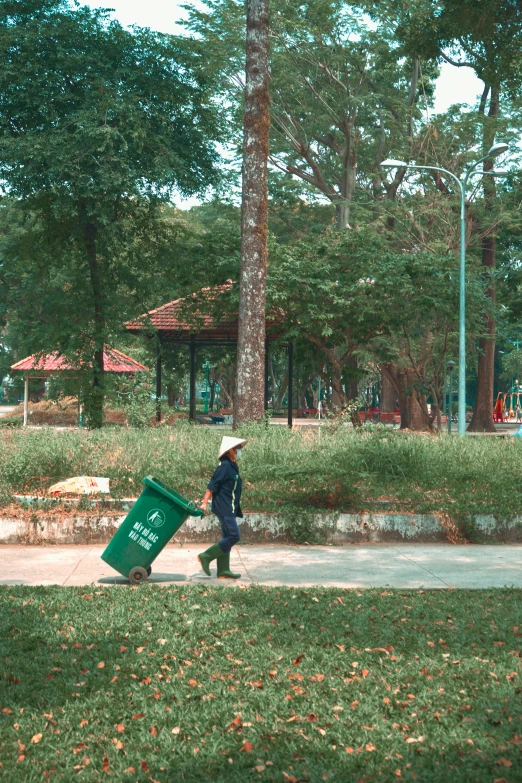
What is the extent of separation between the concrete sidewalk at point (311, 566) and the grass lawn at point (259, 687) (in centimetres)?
108

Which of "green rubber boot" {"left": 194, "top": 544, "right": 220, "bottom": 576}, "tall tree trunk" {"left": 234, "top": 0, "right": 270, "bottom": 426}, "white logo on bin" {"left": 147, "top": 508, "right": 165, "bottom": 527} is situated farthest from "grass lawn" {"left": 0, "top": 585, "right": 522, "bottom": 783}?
"tall tree trunk" {"left": 234, "top": 0, "right": 270, "bottom": 426}

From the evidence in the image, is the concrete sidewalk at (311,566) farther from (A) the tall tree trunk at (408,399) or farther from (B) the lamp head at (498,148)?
(A) the tall tree trunk at (408,399)

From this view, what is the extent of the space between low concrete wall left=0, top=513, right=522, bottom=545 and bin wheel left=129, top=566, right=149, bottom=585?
106 inches

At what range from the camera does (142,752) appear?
15.0 feet

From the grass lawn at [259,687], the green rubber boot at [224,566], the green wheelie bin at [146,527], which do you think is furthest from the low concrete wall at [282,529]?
the grass lawn at [259,687]

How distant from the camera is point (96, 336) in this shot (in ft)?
74.3

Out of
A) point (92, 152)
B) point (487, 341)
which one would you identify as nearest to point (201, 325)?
point (92, 152)

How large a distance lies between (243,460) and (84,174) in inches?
408

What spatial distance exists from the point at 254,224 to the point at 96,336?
661 cm

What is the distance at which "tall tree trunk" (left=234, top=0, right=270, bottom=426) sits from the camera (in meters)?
17.3

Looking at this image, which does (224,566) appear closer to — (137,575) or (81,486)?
(137,575)

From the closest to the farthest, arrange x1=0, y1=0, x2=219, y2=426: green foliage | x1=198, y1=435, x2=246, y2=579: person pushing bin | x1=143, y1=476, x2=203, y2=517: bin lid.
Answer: x1=143, y1=476, x2=203, y2=517: bin lid
x1=198, y1=435, x2=246, y2=579: person pushing bin
x1=0, y1=0, x2=219, y2=426: green foliage

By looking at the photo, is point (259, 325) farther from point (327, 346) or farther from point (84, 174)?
point (327, 346)

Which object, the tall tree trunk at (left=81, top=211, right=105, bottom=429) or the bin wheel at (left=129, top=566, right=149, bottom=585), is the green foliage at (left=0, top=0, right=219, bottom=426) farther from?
the bin wheel at (left=129, top=566, right=149, bottom=585)
